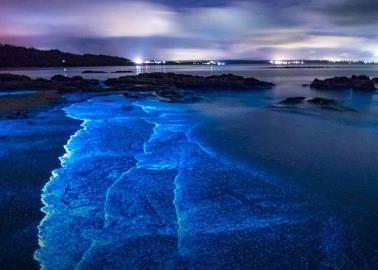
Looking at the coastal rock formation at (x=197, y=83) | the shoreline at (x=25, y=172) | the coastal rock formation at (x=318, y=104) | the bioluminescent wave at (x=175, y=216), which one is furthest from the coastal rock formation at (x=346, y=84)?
the bioluminescent wave at (x=175, y=216)

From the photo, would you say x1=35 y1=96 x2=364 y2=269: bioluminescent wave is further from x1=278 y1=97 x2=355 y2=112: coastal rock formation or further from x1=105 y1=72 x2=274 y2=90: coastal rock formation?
x1=105 y1=72 x2=274 y2=90: coastal rock formation

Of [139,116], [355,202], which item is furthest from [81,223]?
[139,116]

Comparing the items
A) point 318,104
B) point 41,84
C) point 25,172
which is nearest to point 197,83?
point 41,84

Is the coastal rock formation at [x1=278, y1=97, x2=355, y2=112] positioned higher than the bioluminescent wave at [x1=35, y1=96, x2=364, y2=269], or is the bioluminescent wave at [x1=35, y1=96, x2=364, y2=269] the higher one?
the coastal rock formation at [x1=278, y1=97, x2=355, y2=112]

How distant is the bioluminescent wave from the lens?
7.10 meters

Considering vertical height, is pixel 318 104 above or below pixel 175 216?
above

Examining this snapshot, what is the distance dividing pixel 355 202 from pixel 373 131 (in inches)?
448

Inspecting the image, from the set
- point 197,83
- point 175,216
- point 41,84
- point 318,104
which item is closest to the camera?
point 175,216

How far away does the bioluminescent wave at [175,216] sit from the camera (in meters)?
7.10

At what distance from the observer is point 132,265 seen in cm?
Result: 684

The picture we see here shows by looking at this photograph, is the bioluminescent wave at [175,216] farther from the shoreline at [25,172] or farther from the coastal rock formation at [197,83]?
the coastal rock formation at [197,83]

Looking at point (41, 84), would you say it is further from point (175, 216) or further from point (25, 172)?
point (175, 216)

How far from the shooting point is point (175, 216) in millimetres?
8828

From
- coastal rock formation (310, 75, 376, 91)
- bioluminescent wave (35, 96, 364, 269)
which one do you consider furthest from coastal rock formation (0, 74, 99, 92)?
bioluminescent wave (35, 96, 364, 269)
